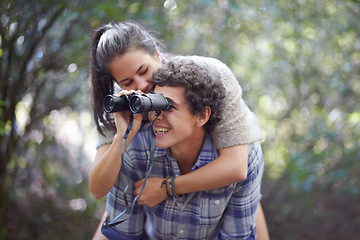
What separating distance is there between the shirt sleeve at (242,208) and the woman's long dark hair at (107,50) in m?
0.69

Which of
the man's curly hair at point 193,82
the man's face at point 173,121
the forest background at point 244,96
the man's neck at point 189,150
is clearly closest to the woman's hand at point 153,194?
the man's neck at point 189,150

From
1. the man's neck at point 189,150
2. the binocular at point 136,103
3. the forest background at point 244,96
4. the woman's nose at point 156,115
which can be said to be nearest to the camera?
the binocular at point 136,103

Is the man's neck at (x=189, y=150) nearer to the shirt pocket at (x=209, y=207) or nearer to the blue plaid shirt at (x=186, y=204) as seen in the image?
the blue plaid shirt at (x=186, y=204)

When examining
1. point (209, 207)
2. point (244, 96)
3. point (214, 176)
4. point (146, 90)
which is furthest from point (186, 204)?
point (244, 96)

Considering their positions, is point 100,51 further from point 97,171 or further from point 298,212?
point 298,212

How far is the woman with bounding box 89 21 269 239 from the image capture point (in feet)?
5.32

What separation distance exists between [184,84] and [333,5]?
2.54 meters

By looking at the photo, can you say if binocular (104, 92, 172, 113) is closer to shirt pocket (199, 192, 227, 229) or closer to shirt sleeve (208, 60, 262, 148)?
shirt sleeve (208, 60, 262, 148)

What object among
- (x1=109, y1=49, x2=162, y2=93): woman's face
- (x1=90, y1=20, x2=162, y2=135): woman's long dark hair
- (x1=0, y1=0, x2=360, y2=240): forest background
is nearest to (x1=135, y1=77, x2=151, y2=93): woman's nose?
(x1=109, y1=49, x2=162, y2=93): woman's face

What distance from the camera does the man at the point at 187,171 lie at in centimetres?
160

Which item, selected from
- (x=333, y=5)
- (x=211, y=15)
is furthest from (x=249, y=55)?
(x=333, y=5)

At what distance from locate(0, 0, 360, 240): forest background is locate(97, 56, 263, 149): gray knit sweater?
1066 mm

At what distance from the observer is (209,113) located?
167 centimetres

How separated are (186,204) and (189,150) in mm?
263
